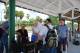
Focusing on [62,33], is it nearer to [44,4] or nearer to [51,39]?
[51,39]

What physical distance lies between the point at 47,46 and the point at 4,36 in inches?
61.7

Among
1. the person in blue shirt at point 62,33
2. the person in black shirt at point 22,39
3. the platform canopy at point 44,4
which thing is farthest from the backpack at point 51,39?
the platform canopy at point 44,4

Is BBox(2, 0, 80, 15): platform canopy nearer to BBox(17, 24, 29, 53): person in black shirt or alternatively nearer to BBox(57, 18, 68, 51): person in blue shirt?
BBox(57, 18, 68, 51): person in blue shirt

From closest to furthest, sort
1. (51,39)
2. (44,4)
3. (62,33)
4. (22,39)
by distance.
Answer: (51,39)
(22,39)
(62,33)
(44,4)

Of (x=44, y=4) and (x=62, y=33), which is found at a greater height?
(x=44, y=4)

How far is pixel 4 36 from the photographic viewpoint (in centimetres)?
866

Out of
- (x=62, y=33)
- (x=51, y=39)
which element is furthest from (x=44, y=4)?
(x=51, y=39)

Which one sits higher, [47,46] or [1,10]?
[1,10]

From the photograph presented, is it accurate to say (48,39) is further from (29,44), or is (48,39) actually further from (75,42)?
(75,42)

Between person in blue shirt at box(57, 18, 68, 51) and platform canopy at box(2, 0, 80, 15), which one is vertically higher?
platform canopy at box(2, 0, 80, 15)

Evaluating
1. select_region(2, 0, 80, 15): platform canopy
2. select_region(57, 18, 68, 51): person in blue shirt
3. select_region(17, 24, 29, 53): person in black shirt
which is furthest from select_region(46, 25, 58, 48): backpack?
select_region(2, 0, 80, 15): platform canopy

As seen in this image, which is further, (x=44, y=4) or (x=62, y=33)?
(x=44, y=4)

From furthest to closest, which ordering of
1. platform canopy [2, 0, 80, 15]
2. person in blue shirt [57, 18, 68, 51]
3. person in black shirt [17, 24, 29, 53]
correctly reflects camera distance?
platform canopy [2, 0, 80, 15] < person in blue shirt [57, 18, 68, 51] < person in black shirt [17, 24, 29, 53]

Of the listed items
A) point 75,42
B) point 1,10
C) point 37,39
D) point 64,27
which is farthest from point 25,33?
point 75,42
